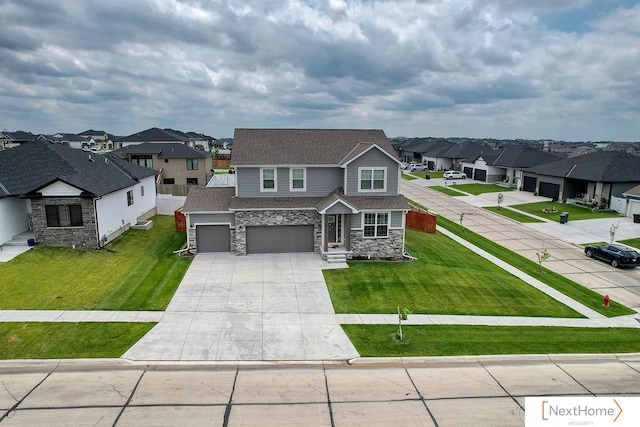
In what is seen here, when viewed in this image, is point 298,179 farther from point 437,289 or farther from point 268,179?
point 437,289

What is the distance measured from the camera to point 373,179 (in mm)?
26172

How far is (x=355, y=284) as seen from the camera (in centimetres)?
2162

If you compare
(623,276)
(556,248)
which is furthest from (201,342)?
(556,248)

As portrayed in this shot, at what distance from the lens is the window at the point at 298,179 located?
2650 centimetres

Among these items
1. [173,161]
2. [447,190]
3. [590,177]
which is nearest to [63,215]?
[173,161]

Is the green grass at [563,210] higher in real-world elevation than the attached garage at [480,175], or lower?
lower

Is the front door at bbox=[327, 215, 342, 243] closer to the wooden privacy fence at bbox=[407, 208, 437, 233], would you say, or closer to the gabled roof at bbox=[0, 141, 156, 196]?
the wooden privacy fence at bbox=[407, 208, 437, 233]

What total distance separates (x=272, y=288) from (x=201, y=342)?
19.2 feet

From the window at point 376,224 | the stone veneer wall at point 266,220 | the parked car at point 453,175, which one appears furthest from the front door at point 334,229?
the parked car at point 453,175

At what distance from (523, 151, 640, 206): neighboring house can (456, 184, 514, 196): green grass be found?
484 centimetres

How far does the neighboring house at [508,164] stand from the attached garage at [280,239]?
1709 inches

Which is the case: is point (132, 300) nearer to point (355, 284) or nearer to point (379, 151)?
point (355, 284)

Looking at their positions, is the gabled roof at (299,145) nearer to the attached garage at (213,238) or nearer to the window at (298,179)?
the window at (298,179)

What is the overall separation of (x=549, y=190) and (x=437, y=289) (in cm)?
3876
